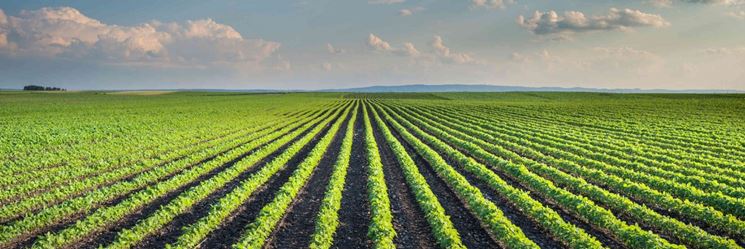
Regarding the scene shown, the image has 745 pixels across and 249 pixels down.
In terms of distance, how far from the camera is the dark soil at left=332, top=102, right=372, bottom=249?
10.7 m

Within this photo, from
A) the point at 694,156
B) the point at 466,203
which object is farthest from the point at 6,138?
the point at 694,156

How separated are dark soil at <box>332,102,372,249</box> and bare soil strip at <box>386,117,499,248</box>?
2488 millimetres

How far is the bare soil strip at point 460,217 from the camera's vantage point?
1069 centimetres

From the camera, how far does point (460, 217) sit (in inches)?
492

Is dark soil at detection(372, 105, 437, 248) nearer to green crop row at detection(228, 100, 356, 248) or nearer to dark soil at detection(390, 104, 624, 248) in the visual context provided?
dark soil at detection(390, 104, 624, 248)

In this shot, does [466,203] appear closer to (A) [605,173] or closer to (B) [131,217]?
(A) [605,173]

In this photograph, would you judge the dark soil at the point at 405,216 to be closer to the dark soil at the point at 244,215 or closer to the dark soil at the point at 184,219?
the dark soil at the point at 244,215

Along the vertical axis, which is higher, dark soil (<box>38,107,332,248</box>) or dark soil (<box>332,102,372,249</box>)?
dark soil (<box>38,107,332,248</box>)

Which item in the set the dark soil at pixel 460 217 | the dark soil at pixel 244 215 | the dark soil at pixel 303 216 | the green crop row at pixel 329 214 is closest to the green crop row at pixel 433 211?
the dark soil at pixel 460 217

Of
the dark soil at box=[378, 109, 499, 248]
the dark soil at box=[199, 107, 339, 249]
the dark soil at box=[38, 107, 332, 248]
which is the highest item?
the dark soil at box=[38, 107, 332, 248]

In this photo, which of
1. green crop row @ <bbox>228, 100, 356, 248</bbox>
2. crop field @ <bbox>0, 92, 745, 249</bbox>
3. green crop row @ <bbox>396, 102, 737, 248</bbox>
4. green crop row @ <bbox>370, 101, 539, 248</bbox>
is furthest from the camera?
crop field @ <bbox>0, 92, 745, 249</bbox>

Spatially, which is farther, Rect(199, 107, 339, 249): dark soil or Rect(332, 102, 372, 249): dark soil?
Rect(332, 102, 372, 249): dark soil

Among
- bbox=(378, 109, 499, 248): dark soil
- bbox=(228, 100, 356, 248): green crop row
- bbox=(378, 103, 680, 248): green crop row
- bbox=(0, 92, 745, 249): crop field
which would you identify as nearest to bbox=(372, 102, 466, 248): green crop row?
bbox=(0, 92, 745, 249): crop field

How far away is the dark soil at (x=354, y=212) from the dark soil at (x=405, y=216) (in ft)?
2.80
